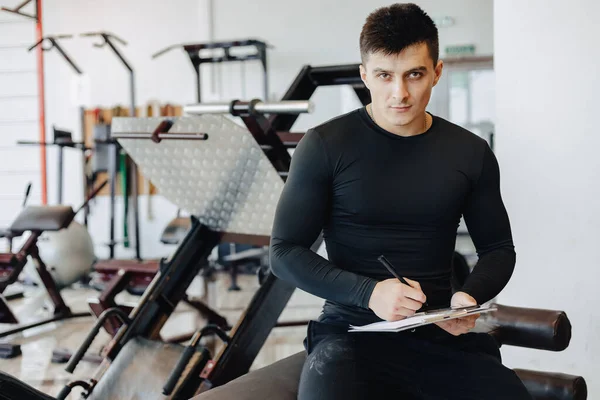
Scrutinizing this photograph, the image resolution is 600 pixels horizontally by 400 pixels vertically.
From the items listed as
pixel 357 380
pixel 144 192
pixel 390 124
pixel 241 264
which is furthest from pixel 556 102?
pixel 144 192

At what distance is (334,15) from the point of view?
21.5 feet

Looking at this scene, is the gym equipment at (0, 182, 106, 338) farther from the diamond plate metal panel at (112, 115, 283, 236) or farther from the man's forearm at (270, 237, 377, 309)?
the man's forearm at (270, 237, 377, 309)

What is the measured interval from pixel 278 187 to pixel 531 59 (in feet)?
3.44

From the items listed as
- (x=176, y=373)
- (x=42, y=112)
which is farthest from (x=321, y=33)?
(x=176, y=373)

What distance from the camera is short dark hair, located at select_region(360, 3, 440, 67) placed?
1.41 meters

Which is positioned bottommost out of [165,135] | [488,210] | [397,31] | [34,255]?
[34,255]

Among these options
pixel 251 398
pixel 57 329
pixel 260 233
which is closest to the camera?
pixel 251 398

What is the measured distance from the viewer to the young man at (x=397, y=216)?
1.37 meters

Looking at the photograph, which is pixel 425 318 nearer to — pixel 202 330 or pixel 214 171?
pixel 202 330

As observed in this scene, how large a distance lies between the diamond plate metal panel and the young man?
71 centimetres

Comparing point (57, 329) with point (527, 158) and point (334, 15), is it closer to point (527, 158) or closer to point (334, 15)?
point (527, 158)

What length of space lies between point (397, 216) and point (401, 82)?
0.31 metres

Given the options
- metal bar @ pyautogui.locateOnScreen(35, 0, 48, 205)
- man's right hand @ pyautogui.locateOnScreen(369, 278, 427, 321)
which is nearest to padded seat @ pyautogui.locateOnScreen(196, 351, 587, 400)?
man's right hand @ pyautogui.locateOnScreen(369, 278, 427, 321)

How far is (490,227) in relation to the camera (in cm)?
154
